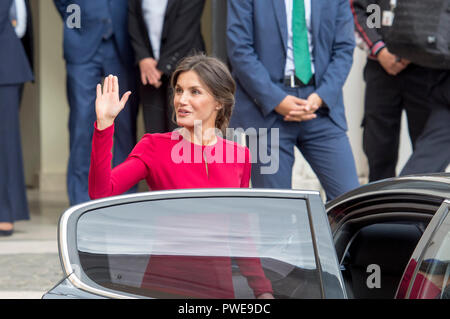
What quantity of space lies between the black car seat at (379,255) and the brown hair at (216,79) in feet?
2.03

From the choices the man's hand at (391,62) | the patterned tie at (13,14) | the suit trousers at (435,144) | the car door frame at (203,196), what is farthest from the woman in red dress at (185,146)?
the patterned tie at (13,14)

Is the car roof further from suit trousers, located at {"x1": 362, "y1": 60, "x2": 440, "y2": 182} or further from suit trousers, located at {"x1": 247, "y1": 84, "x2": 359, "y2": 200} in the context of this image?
suit trousers, located at {"x1": 362, "y1": 60, "x2": 440, "y2": 182}

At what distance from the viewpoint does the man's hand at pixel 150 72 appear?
18.7ft

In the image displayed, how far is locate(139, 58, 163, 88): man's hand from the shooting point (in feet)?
18.7

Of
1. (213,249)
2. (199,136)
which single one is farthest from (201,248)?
(199,136)

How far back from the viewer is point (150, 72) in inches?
225

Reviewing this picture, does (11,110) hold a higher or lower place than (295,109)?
lower

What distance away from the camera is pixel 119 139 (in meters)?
6.17

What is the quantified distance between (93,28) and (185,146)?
3110 millimetres

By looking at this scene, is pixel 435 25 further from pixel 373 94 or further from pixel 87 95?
pixel 87 95

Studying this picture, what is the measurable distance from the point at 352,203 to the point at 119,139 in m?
3.52

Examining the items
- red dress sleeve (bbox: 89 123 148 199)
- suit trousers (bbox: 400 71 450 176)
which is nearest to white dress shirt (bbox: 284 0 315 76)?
suit trousers (bbox: 400 71 450 176)

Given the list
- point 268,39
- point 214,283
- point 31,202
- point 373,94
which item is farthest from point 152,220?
point 31,202

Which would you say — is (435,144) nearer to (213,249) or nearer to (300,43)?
(300,43)
